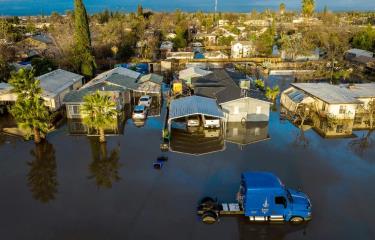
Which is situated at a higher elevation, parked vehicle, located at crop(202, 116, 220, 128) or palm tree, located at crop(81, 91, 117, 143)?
palm tree, located at crop(81, 91, 117, 143)

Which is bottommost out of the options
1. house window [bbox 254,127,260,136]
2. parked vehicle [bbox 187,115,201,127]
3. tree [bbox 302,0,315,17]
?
house window [bbox 254,127,260,136]

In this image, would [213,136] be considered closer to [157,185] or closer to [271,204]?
[157,185]

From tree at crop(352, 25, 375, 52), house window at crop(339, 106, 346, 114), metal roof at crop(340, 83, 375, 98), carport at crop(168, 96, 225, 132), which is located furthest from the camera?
tree at crop(352, 25, 375, 52)

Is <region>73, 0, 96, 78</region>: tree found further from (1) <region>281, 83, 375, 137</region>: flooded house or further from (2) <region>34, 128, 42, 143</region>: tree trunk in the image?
(1) <region>281, 83, 375, 137</region>: flooded house

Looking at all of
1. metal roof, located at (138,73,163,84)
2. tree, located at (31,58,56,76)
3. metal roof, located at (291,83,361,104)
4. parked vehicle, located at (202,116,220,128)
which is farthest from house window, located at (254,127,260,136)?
tree, located at (31,58,56,76)

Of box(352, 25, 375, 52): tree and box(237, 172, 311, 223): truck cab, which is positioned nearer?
box(237, 172, 311, 223): truck cab

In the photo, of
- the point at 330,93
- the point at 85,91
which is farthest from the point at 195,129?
the point at 330,93
